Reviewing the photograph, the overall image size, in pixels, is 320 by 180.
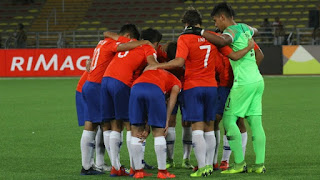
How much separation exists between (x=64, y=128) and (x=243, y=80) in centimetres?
676

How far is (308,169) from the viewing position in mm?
9680

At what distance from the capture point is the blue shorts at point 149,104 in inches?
342

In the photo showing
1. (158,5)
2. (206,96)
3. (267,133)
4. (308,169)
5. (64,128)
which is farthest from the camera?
(158,5)

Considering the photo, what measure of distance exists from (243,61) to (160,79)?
1.23 m

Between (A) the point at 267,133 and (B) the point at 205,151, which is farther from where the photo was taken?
(A) the point at 267,133

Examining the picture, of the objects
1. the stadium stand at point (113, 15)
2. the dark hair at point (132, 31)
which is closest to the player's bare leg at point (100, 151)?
the dark hair at point (132, 31)

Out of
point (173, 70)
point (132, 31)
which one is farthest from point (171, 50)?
point (132, 31)

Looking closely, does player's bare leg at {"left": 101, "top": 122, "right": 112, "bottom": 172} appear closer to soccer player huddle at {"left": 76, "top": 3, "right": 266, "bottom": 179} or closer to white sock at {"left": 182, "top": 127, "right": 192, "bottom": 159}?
soccer player huddle at {"left": 76, "top": 3, "right": 266, "bottom": 179}

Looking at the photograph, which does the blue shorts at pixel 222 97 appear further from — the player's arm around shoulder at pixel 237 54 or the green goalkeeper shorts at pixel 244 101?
the player's arm around shoulder at pixel 237 54

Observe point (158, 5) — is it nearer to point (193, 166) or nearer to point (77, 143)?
point (77, 143)

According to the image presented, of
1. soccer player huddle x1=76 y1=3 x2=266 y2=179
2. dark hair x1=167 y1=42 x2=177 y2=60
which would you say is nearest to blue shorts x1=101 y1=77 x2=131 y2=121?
soccer player huddle x1=76 y1=3 x2=266 y2=179

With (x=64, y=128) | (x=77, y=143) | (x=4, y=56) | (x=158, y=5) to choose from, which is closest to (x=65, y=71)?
(x=4, y=56)

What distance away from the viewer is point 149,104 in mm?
8727

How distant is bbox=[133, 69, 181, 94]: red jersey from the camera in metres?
8.79
